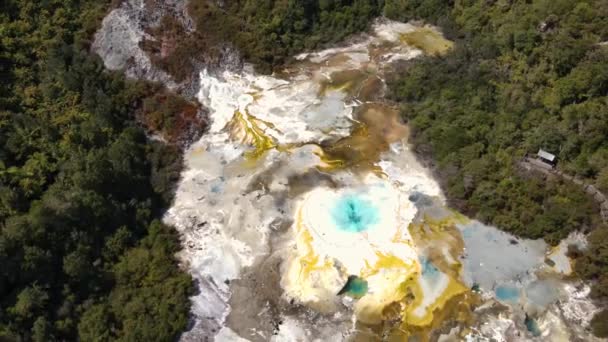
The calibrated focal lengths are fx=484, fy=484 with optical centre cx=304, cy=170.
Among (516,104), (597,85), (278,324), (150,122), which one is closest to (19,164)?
(150,122)

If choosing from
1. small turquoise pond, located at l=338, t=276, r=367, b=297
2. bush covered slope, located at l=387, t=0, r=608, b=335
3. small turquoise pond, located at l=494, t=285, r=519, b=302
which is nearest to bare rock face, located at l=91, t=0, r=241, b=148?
bush covered slope, located at l=387, t=0, r=608, b=335

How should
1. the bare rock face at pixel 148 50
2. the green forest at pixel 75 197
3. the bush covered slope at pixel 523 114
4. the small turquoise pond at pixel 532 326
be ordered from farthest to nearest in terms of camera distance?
the bare rock face at pixel 148 50 → the bush covered slope at pixel 523 114 → the small turquoise pond at pixel 532 326 → the green forest at pixel 75 197

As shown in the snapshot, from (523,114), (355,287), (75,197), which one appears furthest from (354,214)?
(75,197)

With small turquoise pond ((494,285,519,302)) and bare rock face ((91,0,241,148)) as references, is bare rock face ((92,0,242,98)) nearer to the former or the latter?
bare rock face ((91,0,241,148))

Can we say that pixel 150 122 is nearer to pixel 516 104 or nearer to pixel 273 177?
pixel 273 177

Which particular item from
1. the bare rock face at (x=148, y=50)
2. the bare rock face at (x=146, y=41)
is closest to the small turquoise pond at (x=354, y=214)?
the bare rock face at (x=148, y=50)

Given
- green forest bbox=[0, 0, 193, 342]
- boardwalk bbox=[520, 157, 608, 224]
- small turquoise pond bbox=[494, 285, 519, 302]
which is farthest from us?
boardwalk bbox=[520, 157, 608, 224]

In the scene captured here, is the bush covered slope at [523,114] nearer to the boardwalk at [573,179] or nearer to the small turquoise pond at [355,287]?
the boardwalk at [573,179]
